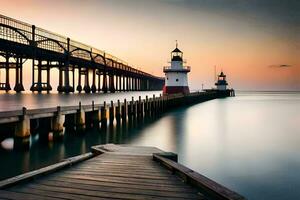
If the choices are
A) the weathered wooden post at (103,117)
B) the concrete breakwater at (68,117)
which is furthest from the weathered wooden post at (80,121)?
the weathered wooden post at (103,117)

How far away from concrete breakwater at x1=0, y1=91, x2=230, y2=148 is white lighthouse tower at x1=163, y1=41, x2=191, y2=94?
8289mm

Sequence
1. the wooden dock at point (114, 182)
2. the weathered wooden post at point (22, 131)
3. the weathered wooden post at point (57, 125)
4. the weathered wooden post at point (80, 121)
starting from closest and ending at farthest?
the wooden dock at point (114, 182), the weathered wooden post at point (22, 131), the weathered wooden post at point (57, 125), the weathered wooden post at point (80, 121)

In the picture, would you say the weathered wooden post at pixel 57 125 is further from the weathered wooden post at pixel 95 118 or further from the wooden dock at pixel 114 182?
the wooden dock at pixel 114 182

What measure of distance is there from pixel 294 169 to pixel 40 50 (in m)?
59.4

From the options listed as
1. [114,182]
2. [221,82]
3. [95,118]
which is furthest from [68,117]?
[221,82]

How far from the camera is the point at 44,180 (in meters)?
4.93

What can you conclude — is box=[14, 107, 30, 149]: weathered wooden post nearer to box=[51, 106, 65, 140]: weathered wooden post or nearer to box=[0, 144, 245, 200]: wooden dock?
box=[51, 106, 65, 140]: weathered wooden post

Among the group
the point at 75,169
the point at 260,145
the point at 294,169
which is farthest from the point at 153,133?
the point at 75,169

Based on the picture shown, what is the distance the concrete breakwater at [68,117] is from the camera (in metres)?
12.6

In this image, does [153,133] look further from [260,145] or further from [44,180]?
[44,180]

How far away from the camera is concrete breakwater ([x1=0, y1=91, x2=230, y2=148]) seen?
12.6 metres

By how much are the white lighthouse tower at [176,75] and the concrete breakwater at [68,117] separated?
8.29 m

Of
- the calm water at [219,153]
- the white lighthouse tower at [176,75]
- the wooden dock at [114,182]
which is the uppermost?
the white lighthouse tower at [176,75]

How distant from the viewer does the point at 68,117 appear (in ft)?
63.9
